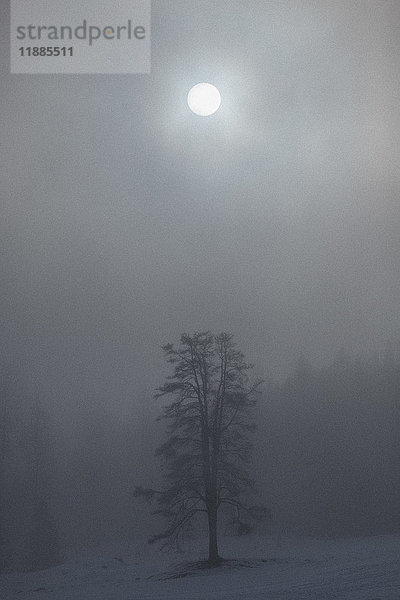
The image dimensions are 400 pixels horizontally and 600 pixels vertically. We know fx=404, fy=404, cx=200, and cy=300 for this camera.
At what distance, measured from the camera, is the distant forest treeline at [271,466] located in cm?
3644

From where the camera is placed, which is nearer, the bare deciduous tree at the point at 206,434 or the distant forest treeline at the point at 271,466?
the bare deciduous tree at the point at 206,434

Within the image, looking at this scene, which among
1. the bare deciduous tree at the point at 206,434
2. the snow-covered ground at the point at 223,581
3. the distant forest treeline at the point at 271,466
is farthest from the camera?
the distant forest treeline at the point at 271,466

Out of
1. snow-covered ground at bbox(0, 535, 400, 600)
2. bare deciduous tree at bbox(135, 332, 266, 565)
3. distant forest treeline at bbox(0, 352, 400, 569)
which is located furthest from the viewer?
distant forest treeline at bbox(0, 352, 400, 569)

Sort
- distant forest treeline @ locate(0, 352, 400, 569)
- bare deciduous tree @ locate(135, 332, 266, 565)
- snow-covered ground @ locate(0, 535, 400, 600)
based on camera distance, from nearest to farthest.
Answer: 1. snow-covered ground @ locate(0, 535, 400, 600)
2. bare deciduous tree @ locate(135, 332, 266, 565)
3. distant forest treeline @ locate(0, 352, 400, 569)

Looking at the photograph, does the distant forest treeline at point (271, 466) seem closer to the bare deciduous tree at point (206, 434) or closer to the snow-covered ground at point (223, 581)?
the snow-covered ground at point (223, 581)

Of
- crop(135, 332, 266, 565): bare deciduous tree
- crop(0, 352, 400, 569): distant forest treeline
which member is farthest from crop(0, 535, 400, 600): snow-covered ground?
crop(0, 352, 400, 569): distant forest treeline

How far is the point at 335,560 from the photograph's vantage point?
16.8m

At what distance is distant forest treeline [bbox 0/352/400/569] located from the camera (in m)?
36.4

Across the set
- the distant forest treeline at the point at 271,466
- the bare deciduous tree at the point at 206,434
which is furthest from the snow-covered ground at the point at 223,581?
the distant forest treeline at the point at 271,466

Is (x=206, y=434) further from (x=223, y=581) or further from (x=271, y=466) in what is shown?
(x=271, y=466)

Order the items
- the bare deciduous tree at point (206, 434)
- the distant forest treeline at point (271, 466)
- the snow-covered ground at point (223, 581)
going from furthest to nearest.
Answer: the distant forest treeline at point (271, 466) < the bare deciduous tree at point (206, 434) < the snow-covered ground at point (223, 581)

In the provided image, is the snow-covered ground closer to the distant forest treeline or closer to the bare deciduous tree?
the bare deciduous tree

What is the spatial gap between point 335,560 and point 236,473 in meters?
5.42

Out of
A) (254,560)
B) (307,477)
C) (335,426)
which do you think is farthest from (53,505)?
(254,560)
